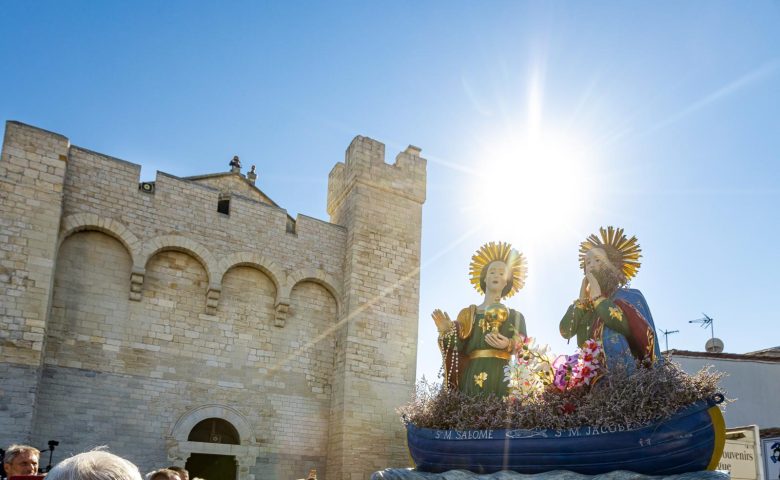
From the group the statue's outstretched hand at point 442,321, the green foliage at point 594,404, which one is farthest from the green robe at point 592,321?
the statue's outstretched hand at point 442,321

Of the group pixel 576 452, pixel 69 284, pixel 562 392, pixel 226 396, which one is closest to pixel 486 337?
pixel 562 392

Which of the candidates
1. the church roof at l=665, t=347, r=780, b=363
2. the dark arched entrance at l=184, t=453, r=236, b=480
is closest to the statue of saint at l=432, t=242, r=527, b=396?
the dark arched entrance at l=184, t=453, r=236, b=480

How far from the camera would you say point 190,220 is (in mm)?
14406

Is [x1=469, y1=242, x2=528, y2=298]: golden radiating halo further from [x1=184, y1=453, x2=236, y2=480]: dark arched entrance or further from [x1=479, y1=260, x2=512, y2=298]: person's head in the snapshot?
[x1=184, y1=453, x2=236, y2=480]: dark arched entrance

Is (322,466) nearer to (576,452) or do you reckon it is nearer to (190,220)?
(190,220)

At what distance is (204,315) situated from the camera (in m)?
14.2

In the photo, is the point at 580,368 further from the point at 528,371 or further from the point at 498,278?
the point at 498,278

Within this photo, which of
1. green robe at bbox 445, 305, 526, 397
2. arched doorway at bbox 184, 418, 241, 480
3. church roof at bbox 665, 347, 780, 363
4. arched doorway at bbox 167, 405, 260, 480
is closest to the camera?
green robe at bbox 445, 305, 526, 397

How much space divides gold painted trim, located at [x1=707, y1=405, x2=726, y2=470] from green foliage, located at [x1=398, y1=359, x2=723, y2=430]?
0.16m

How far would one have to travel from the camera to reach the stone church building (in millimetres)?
12344

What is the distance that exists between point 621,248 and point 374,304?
27.3ft

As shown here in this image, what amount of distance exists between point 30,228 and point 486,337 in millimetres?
8468

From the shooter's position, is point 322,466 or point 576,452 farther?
point 322,466

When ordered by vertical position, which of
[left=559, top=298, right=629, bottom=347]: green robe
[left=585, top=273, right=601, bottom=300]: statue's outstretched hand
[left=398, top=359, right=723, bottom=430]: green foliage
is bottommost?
[left=398, top=359, right=723, bottom=430]: green foliage
